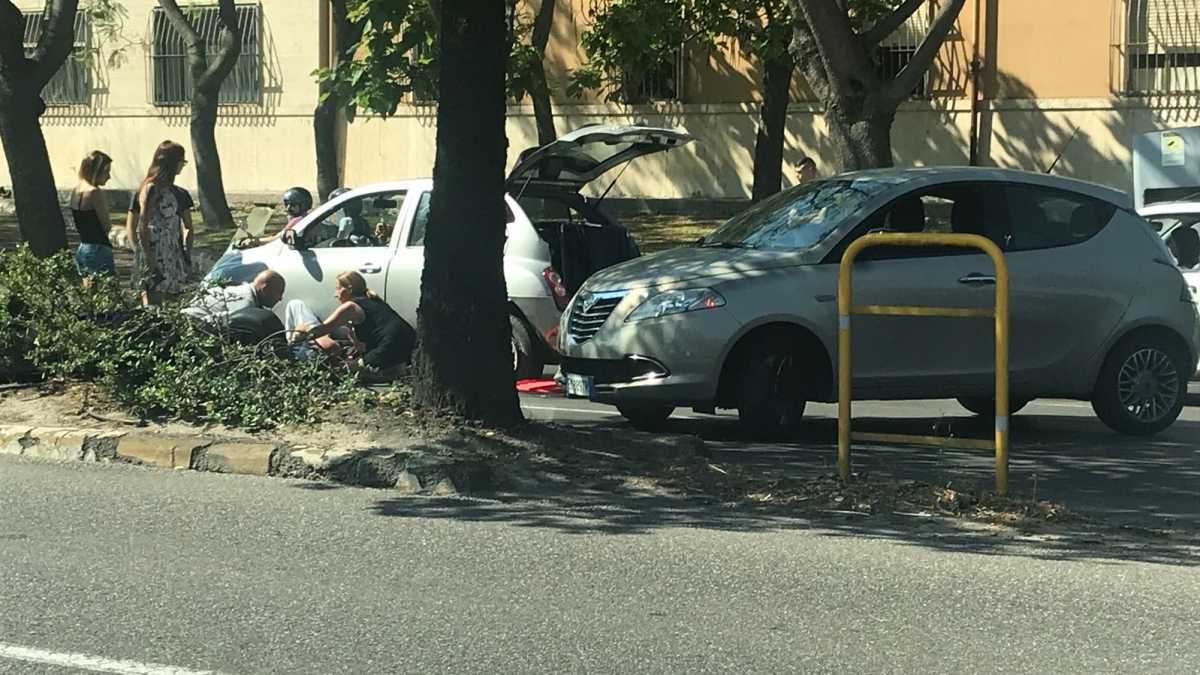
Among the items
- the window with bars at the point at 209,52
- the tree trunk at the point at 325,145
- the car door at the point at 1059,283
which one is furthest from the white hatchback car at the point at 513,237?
the window with bars at the point at 209,52

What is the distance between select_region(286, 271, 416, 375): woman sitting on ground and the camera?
12.2m

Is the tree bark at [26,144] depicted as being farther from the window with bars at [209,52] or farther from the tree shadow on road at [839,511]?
the window with bars at [209,52]

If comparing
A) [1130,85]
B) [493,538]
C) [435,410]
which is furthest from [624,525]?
[1130,85]

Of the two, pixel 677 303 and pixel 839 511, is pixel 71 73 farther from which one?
pixel 839 511

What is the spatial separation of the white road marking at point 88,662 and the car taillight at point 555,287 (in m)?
7.01

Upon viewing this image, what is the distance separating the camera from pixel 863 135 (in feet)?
54.4

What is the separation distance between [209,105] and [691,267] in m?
17.4

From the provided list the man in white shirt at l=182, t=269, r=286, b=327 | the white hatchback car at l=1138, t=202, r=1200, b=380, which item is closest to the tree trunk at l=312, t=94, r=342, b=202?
the man in white shirt at l=182, t=269, r=286, b=327

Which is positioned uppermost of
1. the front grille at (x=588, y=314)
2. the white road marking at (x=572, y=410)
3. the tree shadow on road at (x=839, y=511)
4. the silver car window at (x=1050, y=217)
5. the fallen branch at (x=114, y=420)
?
the silver car window at (x=1050, y=217)

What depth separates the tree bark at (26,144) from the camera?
46.3 feet

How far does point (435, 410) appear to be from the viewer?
9.72m

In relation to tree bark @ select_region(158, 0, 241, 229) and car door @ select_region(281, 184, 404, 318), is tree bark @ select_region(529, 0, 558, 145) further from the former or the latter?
car door @ select_region(281, 184, 404, 318)

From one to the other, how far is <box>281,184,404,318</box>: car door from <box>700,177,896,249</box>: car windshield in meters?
2.97

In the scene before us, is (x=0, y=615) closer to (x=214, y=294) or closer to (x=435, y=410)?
(x=435, y=410)
